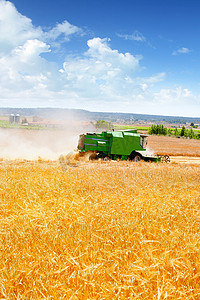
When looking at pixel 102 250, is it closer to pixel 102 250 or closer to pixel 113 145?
pixel 102 250

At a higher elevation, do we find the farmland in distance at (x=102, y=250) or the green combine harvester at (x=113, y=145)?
the green combine harvester at (x=113, y=145)

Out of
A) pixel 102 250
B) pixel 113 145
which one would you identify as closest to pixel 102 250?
pixel 102 250

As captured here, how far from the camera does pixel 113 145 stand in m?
16.8

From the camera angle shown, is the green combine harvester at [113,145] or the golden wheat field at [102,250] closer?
the golden wheat field at [102,250]

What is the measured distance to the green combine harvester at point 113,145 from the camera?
16.8m

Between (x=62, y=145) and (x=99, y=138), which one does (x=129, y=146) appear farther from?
(x=62, y=145)

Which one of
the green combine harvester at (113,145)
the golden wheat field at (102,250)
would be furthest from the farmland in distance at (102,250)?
the green combine harvester at (113,145)

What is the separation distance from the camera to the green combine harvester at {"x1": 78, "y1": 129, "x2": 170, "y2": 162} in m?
16.8

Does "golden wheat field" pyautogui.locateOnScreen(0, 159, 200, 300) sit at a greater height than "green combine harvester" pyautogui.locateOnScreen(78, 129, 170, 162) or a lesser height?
lesser

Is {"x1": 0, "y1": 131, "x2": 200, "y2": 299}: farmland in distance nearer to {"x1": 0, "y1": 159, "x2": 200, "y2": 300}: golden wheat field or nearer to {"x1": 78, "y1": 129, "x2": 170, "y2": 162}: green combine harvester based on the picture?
{"x1": 0, "y1": 159, "x2": 200, "y2": 300}: golden wheat field

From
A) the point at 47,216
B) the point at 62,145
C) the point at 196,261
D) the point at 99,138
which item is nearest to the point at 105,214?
the point at 47,216

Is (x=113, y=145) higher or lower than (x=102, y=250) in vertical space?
higher

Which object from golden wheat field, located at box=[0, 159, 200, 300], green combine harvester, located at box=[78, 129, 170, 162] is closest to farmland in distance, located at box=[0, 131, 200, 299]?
golden wheat field, located at box=[0, 159, 200, 300]

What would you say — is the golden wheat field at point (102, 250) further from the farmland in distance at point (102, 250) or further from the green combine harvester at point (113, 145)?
the green combine harvester at point (113, 145)
